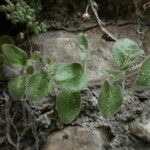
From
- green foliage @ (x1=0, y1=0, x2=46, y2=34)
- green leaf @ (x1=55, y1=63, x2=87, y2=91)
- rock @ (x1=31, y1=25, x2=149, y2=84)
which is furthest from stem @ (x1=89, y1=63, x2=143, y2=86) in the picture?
green foliage @ (x1=0, y1=0, x2=46, y2=34)

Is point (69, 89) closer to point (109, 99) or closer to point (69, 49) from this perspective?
point (109, 99)

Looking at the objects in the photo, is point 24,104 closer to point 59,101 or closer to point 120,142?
point 59,101

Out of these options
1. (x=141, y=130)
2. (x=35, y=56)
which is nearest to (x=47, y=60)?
(x=35, y=56)

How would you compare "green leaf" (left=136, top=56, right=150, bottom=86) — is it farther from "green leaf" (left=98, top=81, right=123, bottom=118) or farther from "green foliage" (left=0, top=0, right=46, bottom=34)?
"green foliage" (left=0, top=0, right=46, bottom=34)

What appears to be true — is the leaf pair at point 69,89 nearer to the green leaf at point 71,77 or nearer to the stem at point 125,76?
the green leaf at point 71,77

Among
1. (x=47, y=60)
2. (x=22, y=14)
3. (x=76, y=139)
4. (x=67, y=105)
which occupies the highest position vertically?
(x=22, y=14)

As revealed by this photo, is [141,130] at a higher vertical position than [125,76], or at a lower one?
lower

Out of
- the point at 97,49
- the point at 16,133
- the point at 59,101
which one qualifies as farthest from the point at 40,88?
the point at 97,49
